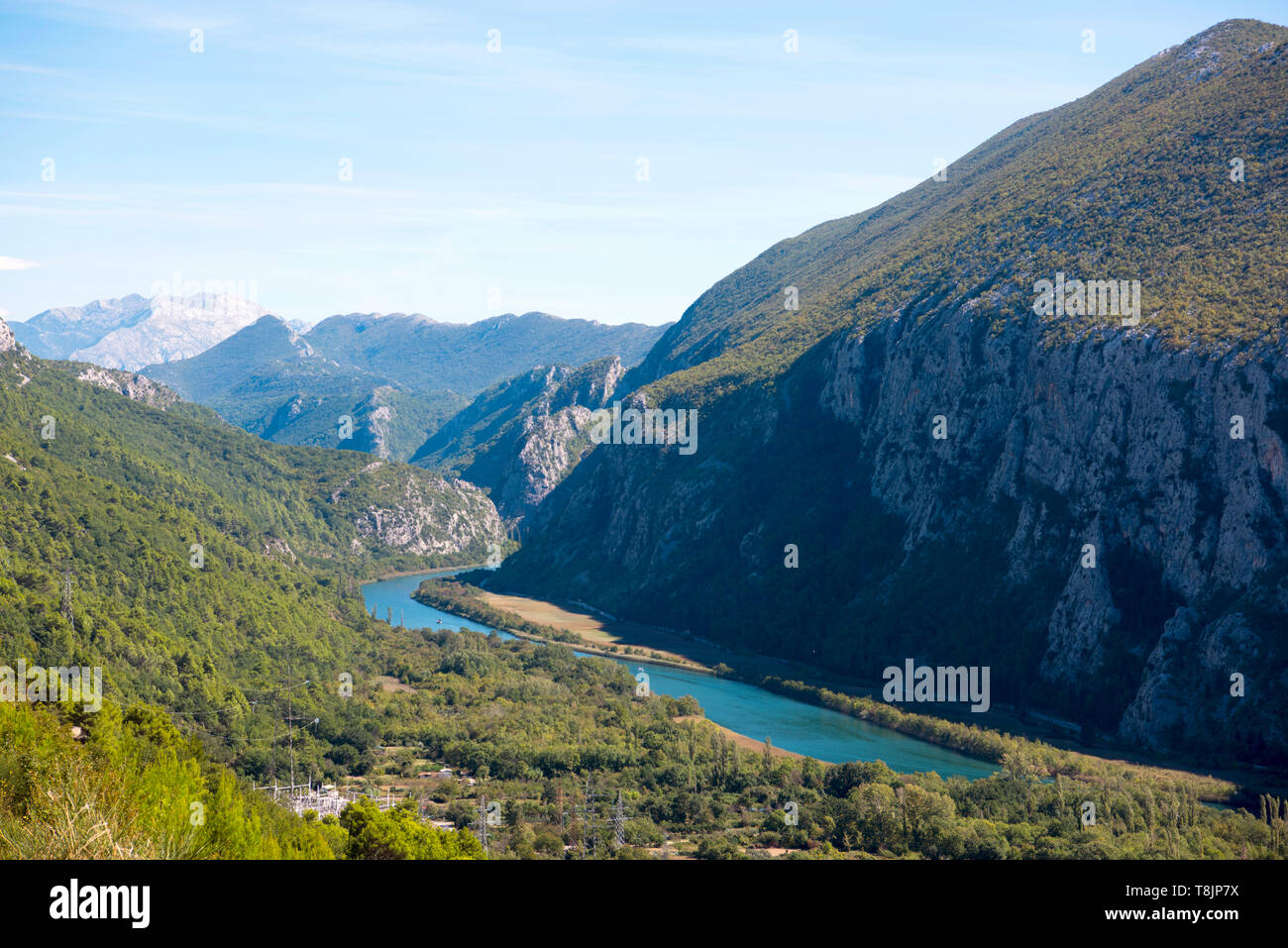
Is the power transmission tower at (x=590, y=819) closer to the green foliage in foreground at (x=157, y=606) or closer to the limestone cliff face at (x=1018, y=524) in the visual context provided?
the green foliage in foreground at (x=157, y=606)

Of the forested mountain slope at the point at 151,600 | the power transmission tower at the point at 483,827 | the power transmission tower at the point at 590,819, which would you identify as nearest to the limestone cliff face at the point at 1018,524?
the power transmission tower at the point at 590,819

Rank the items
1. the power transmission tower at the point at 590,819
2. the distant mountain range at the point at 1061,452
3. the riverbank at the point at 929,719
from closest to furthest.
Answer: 1. the power transmission tower at the point at 590,819
2. the riverbank at the point at 929,719
3. the distant mountain range at the point at 1061,452

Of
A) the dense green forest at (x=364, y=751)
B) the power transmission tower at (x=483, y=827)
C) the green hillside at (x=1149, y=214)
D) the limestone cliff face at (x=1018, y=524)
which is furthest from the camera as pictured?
the green hillside at (x=1149, y=214)

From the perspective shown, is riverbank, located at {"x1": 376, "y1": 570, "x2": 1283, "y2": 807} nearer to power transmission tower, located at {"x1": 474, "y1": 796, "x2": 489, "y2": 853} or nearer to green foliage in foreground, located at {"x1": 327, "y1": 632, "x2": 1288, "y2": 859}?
green foliage in foreground, located at {"x1": 327, "y1": 632, "x2": 1288, "y2": 859}

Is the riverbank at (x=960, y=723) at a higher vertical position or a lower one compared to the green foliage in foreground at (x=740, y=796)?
lower

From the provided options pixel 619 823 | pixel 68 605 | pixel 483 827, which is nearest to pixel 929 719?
pixel 619 823

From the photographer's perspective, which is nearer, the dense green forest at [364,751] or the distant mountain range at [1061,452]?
the dense green forest at [364,751]

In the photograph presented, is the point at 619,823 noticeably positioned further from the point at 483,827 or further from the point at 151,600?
the point at 151,600
